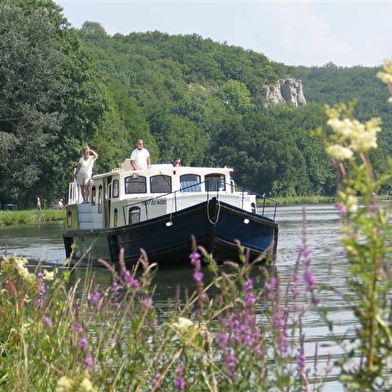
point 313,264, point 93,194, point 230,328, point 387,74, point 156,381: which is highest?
point 387,74

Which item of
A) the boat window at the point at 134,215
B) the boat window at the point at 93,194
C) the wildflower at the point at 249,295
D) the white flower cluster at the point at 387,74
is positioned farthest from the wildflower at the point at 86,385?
the boat window at the point at 93,194

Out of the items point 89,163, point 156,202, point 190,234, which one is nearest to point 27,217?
point 89,163

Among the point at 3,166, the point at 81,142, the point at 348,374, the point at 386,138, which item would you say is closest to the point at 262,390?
the point at 348,374

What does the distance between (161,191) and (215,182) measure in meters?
1.09

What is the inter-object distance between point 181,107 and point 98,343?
171622mm

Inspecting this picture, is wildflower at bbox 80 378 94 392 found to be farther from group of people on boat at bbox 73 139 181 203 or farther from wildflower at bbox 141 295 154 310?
group of people on boat at bbox 73 139 181 203

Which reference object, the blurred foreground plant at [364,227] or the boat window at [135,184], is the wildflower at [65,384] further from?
the boat window at [135,184]

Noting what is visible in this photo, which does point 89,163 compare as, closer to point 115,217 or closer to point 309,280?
point 115,217

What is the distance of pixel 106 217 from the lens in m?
23.7

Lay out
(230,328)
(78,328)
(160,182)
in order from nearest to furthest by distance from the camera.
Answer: (230,328)
(78,328)
(160,182)

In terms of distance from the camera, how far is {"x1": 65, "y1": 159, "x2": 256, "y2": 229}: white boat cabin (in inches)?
874

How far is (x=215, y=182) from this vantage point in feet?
75.0

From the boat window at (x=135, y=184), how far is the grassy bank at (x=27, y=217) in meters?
30.3

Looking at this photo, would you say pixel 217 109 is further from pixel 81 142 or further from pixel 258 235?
pixel 258 235
